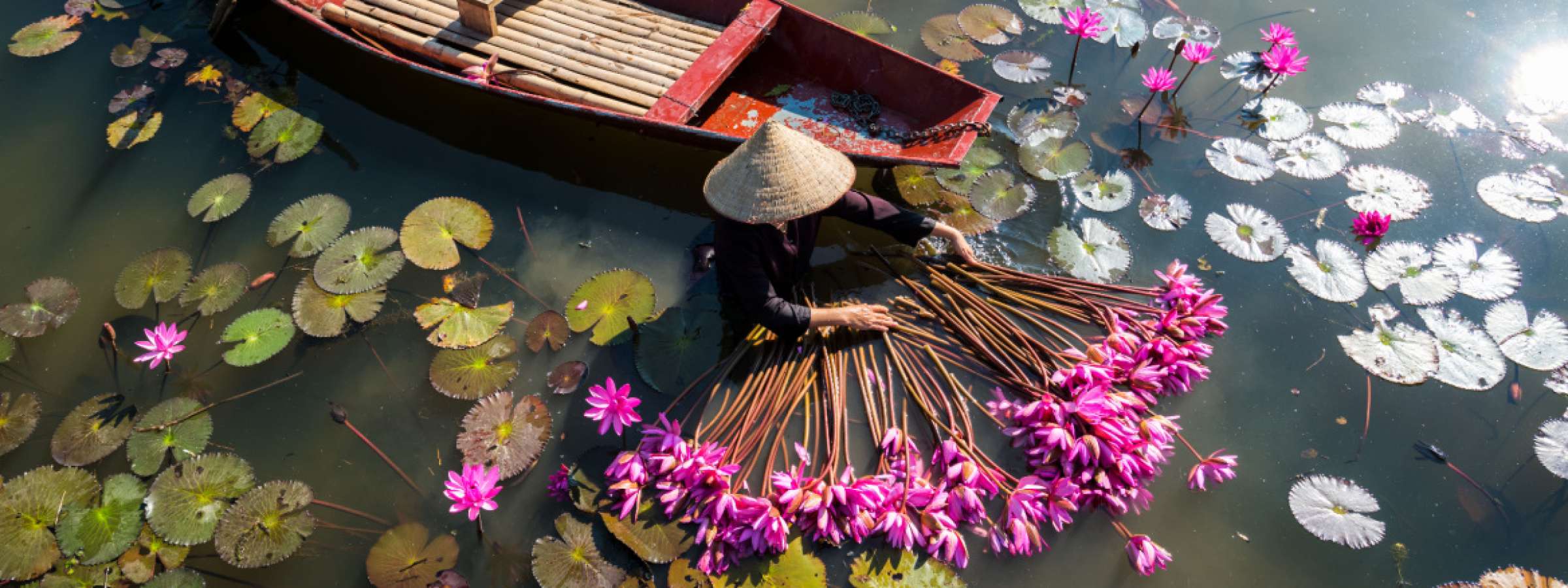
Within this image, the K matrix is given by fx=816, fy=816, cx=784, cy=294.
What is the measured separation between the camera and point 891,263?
4621 millimetres

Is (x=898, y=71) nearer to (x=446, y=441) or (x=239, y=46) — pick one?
(x=446, y=441)

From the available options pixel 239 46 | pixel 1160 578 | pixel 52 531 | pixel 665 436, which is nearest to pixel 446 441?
pixel 665 436

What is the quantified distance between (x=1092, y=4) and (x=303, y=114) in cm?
561

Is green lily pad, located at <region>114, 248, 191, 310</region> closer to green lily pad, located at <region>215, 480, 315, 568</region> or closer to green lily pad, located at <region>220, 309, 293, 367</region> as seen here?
green lily pad, located at <region>220, 309, 293, 367</region>

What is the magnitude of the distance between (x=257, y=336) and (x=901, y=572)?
3.58 meters

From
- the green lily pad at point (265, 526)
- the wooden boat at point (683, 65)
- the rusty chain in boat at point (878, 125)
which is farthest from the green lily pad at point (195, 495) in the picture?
the rusty chain in boat at point (878, 125)

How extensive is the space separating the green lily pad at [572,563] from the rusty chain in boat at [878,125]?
2.75 metres

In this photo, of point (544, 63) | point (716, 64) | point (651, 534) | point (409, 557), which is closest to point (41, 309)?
point (409, 557)

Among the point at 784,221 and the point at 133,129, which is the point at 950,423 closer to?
the point at 784,221

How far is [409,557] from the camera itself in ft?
12.3

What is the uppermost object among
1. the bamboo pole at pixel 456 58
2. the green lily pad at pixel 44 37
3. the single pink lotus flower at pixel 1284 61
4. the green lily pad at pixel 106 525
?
the single pink lotus flower at pixel 1284 61

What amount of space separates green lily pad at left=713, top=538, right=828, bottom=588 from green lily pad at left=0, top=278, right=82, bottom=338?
13.4 ft

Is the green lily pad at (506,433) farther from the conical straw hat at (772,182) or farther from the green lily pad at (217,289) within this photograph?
the green lily pad at (217,289)

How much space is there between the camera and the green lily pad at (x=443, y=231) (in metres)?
4.66
